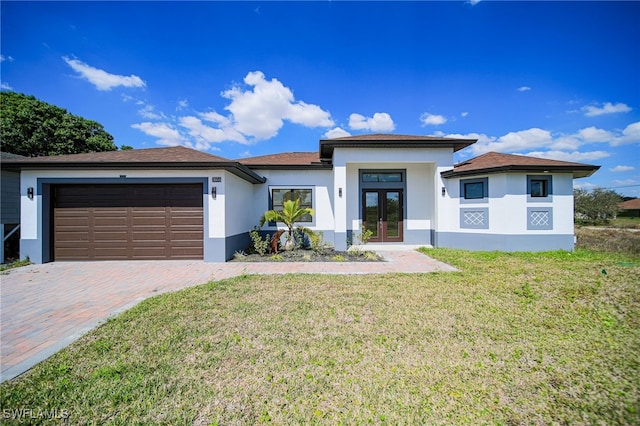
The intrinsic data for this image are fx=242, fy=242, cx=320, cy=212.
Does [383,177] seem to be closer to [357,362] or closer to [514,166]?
[514,166]

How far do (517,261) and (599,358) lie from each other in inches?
243

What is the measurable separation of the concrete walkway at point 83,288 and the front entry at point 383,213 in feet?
6.22

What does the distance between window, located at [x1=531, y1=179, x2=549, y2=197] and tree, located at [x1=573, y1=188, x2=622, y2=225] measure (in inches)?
991

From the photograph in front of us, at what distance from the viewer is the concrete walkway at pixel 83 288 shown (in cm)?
324

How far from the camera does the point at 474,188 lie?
33.6ft

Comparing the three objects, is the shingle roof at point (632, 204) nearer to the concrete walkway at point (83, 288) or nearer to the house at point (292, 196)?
the house at point (292, 196)

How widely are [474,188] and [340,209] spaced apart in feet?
18.9

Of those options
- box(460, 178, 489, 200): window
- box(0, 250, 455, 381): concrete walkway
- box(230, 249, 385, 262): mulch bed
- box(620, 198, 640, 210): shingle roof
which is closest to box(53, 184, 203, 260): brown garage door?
box(0, 250, 455, 381): concrete walkway

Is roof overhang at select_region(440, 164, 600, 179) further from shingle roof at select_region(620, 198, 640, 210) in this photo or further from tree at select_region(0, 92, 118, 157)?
shingle roof at select_region(620, 198, 640, 210)

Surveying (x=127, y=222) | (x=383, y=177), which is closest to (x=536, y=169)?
(x=383, y=177)

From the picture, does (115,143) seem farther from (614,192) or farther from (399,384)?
(614,192)

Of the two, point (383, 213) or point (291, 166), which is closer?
point (291, 166)

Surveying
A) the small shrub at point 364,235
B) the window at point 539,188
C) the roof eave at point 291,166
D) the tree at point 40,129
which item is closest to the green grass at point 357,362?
the small shrub at point 364,235

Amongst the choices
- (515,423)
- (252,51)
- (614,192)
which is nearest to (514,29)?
(252,51)
